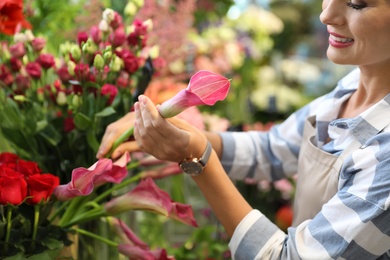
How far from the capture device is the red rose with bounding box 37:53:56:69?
2.82ft

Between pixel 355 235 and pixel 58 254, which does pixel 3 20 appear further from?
pixel 355 235

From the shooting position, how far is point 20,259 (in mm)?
747

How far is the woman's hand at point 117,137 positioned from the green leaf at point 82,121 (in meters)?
0.03

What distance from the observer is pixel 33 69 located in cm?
86

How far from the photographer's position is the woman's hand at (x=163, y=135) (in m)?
0.76

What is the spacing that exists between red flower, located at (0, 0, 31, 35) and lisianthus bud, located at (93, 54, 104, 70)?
0.12 metres

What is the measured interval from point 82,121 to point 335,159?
1.10 ft


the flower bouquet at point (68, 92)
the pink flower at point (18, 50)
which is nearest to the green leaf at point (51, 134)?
the flower bouquet at point (68, 92)

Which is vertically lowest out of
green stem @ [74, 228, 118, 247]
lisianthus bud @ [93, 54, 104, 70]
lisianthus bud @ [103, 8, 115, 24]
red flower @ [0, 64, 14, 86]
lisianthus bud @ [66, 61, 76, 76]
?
green stem @ [74, 228, 118, 247]

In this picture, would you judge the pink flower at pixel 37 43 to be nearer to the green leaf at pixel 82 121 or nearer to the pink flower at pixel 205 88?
the green leaf at pixel 82 121

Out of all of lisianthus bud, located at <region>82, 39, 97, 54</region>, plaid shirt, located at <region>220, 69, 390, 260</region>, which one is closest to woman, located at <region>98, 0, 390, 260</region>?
plaid shirt, located at <region>220, 69, 390, 260</region>

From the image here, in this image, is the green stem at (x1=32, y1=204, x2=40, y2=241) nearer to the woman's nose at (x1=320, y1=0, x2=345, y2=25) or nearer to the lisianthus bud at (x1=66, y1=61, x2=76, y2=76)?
the lisianthus bud at (x1=66, y1=61, x2=76, y2=76)

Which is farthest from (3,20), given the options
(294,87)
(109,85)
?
(294,87)

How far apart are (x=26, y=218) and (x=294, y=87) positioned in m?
1.69
